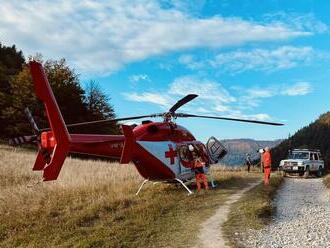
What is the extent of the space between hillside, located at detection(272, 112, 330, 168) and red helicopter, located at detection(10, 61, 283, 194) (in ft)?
235

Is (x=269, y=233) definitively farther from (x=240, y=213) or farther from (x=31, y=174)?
(x=31, y=174)

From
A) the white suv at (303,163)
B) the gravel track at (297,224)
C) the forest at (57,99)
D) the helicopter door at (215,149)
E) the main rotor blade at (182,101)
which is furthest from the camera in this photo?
the forest at (57,99)

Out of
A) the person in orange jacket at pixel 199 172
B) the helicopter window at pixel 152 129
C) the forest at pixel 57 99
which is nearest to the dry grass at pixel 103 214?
the person in orange jacket at pixel 199 172

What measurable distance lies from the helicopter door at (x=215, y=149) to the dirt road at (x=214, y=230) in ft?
22.6

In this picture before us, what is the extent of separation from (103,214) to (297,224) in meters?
6.20

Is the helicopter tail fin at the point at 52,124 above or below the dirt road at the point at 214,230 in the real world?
above

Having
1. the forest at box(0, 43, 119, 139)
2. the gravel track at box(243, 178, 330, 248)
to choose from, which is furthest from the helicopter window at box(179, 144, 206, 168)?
the forest at box(0, 43, 119, 139)

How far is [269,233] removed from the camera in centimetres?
1359

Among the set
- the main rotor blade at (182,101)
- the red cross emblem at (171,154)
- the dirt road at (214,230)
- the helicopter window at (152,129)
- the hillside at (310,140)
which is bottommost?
the dirt road at (214,230)

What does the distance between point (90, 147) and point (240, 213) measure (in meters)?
5.62

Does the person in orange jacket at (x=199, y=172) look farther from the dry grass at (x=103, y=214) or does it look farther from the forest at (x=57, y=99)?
the forest at (x=57, y=99)

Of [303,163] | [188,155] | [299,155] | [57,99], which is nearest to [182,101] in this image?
[188,155]

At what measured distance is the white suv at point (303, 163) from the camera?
35469 mm

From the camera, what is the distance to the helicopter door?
24.7 metres
